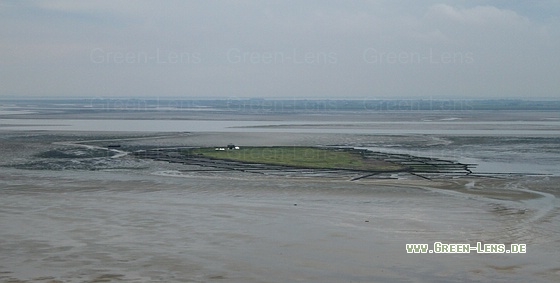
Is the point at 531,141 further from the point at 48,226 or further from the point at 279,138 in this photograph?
the point at 48,226

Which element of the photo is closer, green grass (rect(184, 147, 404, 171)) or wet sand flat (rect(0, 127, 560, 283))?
wet sand flat (rect(0, 127, 560, 283))

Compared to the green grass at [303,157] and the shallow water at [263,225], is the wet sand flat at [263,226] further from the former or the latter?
the green grass at [303,157]

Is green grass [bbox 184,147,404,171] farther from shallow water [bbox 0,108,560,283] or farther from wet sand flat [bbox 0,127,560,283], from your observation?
wet sand flat [bbox 0,127,560,283]

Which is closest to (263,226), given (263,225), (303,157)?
(263,225)

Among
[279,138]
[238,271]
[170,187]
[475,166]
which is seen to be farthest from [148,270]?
[279,138]

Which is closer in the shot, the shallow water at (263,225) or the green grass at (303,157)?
the shallow water at (263,225)

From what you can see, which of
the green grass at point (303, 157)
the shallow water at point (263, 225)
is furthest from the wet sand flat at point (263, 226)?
the green grass at point (303, 157)

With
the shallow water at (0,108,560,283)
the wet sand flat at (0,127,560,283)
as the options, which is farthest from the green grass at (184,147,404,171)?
the wet sand flat at (0,127,560,283)

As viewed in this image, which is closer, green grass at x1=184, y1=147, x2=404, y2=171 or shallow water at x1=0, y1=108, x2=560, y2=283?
shallow water at x1=0, y1=108, x2=560, y2=283
